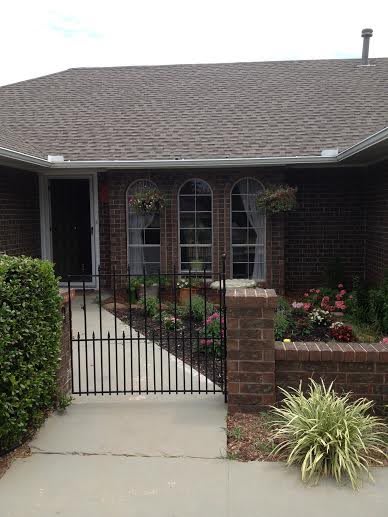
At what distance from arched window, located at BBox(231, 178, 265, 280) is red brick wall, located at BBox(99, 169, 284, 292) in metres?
0.17

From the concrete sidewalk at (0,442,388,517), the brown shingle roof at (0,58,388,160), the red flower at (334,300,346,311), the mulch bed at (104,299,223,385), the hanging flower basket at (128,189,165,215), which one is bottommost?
the concrete sidewalk at (0,442,388,517)

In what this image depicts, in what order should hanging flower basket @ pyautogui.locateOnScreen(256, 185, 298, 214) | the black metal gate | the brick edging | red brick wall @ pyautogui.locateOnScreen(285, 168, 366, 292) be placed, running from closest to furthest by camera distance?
the brick edging < the black metal gate < hanging flower basket @ pyautogui.locateOnScreen(256, 185, 298, 214) < red brick wall @ pyautogui.locateOnScreen(285, 168, 366, 292)

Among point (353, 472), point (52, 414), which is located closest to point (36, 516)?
point (52, 414)

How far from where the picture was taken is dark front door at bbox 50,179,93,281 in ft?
35.8

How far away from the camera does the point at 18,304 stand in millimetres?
3939

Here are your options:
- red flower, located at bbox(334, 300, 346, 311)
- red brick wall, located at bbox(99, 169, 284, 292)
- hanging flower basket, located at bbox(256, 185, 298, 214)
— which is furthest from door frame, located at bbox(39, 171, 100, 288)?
red flower, located at bbox(334, 300, 346, 311)

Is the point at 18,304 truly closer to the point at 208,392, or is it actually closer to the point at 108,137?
the point at 208,392

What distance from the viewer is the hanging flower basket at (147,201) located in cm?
979

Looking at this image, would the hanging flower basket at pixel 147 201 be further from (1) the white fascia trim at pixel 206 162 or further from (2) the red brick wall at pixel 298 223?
(1) the white fascia trim at pixel 206 162

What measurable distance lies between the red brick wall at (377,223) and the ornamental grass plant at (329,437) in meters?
4.90

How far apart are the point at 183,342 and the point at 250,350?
90cm

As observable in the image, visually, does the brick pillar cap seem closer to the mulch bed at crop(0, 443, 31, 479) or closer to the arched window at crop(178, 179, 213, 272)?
the mulch bed at crop(0, 443, 31, 479)

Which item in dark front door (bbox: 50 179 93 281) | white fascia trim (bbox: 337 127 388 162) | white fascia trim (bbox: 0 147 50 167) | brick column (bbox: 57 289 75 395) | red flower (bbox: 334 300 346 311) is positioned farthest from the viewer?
dark front door (bbox: 50 179 93 281)

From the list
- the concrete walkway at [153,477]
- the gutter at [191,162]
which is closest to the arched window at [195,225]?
the gutter at [191,162]
